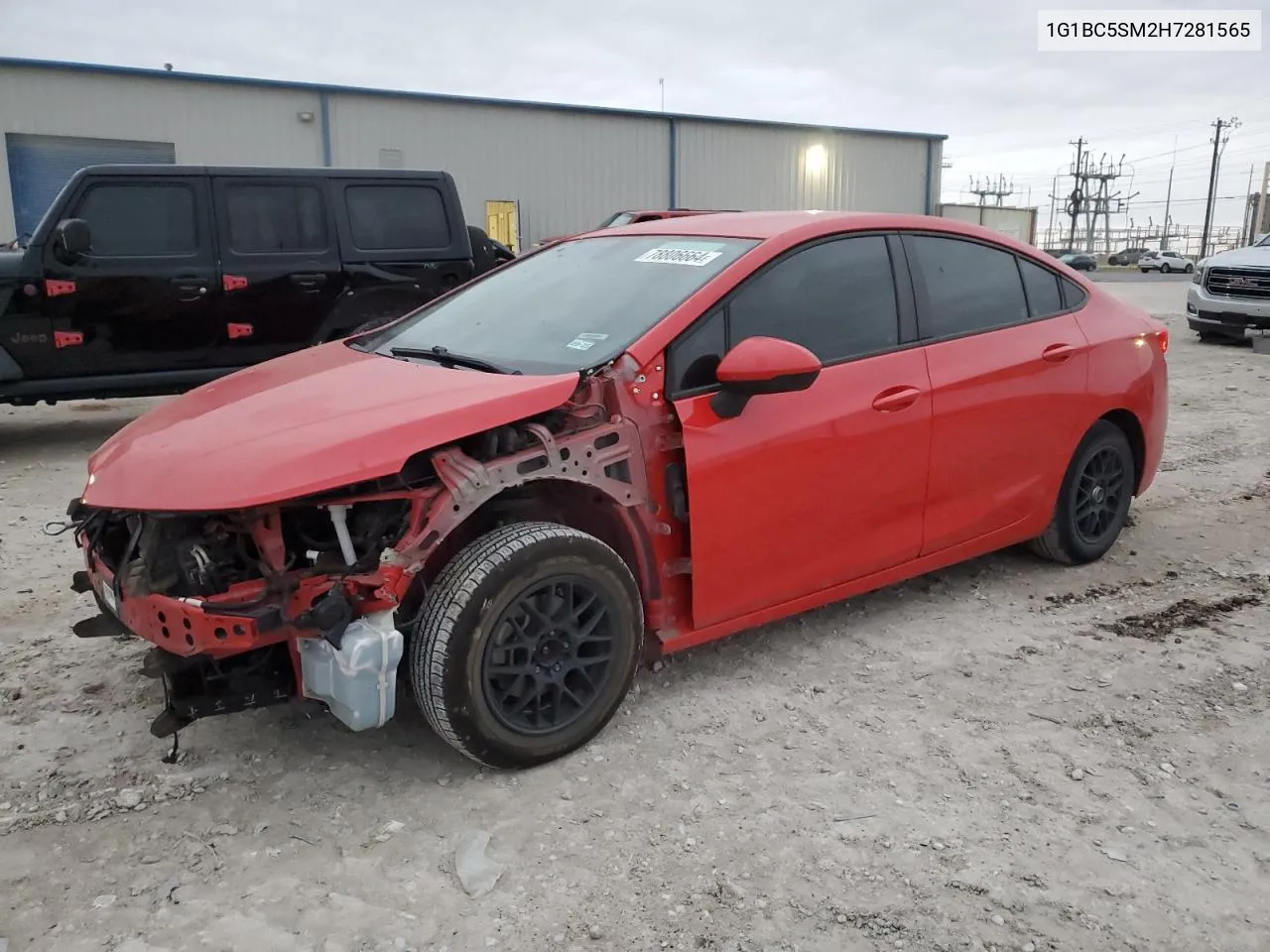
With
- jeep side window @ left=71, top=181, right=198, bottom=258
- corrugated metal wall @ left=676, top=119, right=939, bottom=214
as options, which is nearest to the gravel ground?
jeep side window @ left=71, top=181, right=198, bottom=258

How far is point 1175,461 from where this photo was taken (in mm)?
6816

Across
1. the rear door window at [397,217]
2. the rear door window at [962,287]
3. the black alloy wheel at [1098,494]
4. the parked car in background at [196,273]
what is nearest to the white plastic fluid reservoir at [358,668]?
the rear door window at [962,287]

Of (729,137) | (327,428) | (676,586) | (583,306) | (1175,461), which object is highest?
(729,137)

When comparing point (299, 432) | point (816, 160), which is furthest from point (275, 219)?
point (816, 160)

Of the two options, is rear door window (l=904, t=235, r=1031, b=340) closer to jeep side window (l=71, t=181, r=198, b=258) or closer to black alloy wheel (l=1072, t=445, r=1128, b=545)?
black alloy wheel (l=1072, t=445, r=1128, b=545)

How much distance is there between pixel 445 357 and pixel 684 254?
919mm

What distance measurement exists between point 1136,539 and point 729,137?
22.2 m

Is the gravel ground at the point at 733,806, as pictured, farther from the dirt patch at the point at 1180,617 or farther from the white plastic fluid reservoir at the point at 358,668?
the white plastic fluid reservoir at the point at 358,668

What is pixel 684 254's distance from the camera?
3555 millimetres

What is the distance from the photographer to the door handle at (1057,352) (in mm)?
4148

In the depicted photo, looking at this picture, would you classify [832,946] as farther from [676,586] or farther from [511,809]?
[676,586]

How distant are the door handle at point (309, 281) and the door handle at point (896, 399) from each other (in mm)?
5393

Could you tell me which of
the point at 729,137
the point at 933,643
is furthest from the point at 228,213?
the point at 729,137

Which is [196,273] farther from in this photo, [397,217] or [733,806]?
[733,806]
